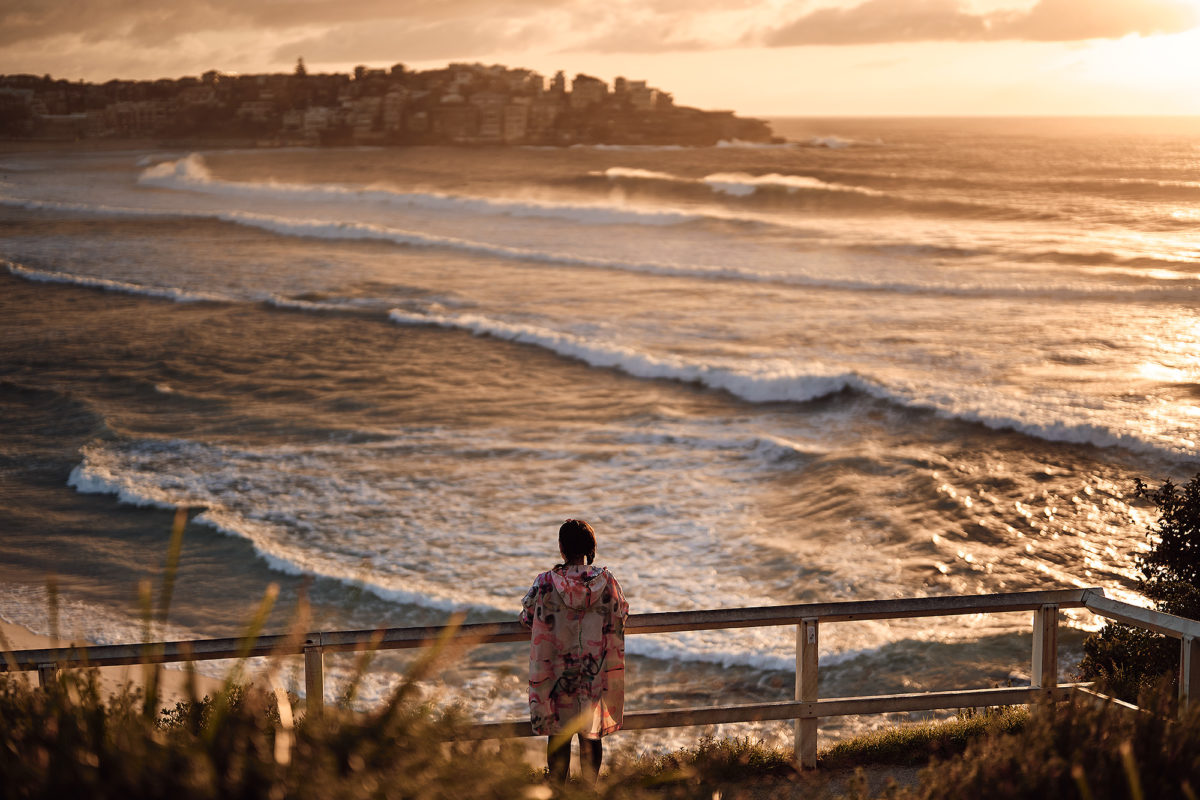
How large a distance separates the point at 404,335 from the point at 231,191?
159 feet

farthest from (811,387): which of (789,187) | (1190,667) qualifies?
(789,187)

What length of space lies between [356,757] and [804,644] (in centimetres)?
264

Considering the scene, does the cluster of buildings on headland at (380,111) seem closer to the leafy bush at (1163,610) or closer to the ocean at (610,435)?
the ocean at (610,435)

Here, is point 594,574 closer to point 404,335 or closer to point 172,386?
point 172,386

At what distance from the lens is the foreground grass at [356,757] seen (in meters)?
2.17

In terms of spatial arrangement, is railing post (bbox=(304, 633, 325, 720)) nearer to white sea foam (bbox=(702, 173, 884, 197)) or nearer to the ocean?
the ocean

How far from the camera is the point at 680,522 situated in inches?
434

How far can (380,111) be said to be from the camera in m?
142

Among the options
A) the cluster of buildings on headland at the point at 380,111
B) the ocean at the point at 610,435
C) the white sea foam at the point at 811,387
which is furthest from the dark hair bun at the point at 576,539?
the cluster of buildings on headland at the point at 380,111

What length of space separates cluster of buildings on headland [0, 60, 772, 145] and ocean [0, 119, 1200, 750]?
102 metres

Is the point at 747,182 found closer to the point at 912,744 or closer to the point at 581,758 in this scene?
the point at 912,744

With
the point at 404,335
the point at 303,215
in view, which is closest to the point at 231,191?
the point at 303,215

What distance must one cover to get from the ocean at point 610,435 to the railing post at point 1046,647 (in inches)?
94.7

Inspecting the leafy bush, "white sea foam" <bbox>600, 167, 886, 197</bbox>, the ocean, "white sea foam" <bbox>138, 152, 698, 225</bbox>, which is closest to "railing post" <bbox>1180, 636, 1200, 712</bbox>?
the leafy bush
